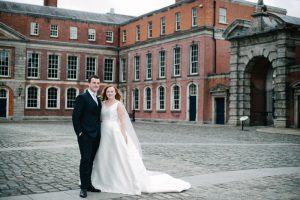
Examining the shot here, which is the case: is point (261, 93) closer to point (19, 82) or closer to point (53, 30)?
point (53, 30)

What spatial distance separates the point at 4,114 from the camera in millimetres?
40250

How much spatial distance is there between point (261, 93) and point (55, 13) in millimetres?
26353

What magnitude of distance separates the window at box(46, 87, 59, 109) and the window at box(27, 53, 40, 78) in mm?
2238

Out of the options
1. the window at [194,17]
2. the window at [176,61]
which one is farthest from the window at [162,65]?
the window at [194,17]

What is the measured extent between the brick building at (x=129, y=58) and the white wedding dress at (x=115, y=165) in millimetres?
23713

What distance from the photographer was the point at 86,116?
6.62 metres

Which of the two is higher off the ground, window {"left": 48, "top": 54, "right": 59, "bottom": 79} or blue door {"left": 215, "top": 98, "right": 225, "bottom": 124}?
window {"left": 48, "top": 54, "right": 59, "bottom": 79}

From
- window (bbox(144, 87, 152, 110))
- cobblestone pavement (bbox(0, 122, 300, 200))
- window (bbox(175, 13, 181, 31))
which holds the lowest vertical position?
cobblestone pavement (bbox(0, 122, 300, 200))

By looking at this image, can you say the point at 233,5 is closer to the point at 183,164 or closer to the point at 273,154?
the point at 273,154

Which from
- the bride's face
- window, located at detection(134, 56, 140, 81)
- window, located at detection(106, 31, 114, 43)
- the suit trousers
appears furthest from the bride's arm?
window, located at detection(106, 31, 114, 43)

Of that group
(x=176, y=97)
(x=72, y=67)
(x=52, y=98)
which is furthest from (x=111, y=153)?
(x=72, y=67)

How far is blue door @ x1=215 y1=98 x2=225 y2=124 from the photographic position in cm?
3167

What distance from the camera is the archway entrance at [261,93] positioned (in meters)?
29.7

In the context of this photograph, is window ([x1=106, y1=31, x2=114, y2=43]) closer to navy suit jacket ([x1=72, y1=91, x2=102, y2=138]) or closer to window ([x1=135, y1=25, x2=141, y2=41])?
window ([x1=135, y1=25, x2=141, y2=41])
